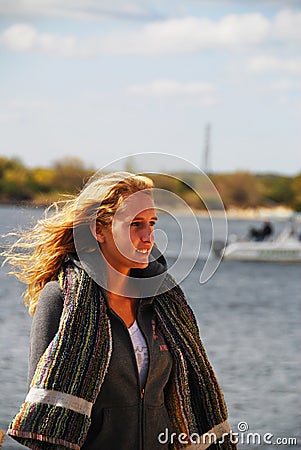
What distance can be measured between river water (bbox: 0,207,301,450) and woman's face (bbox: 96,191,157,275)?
24 cm

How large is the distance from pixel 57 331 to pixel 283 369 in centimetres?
1219

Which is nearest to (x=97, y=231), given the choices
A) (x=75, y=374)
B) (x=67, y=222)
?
(x=67, y=222)

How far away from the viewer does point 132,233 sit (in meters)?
2.95

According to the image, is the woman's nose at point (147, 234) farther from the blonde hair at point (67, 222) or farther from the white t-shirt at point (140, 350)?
the white t-shirt at point (140, 350)

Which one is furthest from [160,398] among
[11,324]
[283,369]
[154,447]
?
[11,324]

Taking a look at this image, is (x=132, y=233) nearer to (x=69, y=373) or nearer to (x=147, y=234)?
(x=147, y=234)

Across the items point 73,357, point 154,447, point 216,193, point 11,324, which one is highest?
point 216,193

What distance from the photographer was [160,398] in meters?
→ 2.98

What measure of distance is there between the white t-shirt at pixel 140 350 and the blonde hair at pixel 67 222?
0.28 m

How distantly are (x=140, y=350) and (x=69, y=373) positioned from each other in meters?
0.22

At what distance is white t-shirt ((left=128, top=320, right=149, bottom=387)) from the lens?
9.64 feet

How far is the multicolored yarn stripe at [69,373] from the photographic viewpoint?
2.82 m

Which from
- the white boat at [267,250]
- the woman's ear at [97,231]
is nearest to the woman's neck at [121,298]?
the woman's ear at [97,231]

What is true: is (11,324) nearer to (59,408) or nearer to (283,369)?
(283,369)
